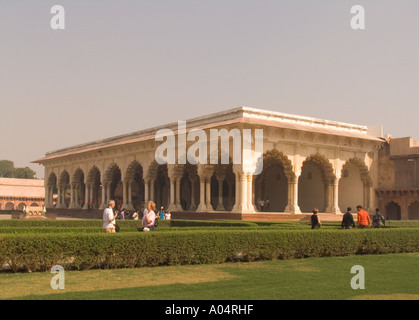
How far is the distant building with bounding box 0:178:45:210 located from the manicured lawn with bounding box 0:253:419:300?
185ft

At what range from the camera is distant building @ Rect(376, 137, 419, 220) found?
88.9 feet

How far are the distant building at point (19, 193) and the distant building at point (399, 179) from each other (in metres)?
45.1

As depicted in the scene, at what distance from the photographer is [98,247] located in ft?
29.5

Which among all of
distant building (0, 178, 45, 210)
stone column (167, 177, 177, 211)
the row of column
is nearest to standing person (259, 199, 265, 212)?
the row of column

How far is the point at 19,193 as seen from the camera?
62844mm

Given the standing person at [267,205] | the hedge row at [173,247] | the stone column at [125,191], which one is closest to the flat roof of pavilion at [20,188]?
the stone column at [125,191]

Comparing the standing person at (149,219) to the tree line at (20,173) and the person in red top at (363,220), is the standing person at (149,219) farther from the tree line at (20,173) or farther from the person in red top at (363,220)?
the tree line at (20,173)

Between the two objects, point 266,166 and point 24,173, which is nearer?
point 266,166

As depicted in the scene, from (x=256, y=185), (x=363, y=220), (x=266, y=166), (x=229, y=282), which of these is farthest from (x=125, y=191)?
(x=229, y=282)

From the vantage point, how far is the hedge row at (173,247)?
A: 28.5 ft

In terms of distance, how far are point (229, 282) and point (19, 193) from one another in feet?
196

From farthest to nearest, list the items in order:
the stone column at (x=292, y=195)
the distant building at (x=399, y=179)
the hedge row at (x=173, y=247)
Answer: the distant building at (x=399, y=179) < the stone column at (x=292, y=195) < the hedge row at (x=173, y=247)

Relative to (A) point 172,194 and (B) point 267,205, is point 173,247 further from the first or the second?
(B) point 267,205
